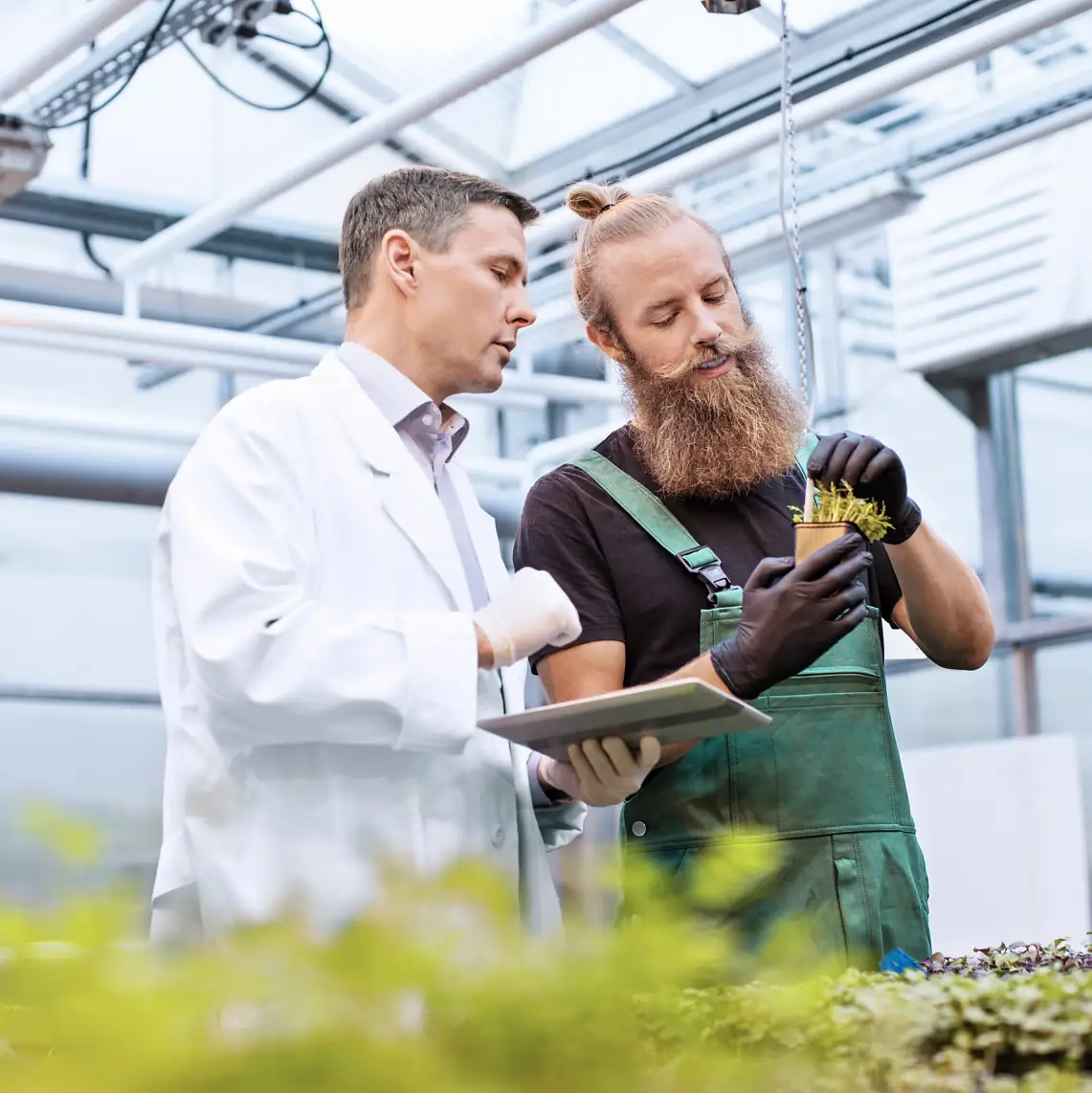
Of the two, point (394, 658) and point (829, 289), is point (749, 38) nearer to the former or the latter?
point (829, 289)

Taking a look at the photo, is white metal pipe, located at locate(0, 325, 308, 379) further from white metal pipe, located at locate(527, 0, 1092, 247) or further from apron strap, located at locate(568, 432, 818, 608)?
apron strap, located at locate(568, 432, 818, 608)

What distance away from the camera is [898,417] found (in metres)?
5.98

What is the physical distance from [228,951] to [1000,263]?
5.13m

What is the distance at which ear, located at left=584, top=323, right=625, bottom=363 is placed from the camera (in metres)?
2.16

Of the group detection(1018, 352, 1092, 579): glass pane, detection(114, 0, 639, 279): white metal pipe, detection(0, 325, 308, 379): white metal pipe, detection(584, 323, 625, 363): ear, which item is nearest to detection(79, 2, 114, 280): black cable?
detection(114, 0, 639, 279): white metal pipe

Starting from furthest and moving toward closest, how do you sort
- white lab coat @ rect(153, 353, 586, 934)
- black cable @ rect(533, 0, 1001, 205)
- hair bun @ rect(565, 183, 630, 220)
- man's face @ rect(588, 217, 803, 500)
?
black cable @ rect(533, 0, 1001, 205) < hair bun @ rect(565, 183, 630, 220) < man's face @ rect(588, 217, 803, 500) < white lab coat @ rect(153, 353, 586, 934)

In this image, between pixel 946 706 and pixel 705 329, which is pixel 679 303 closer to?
pixel 705 329

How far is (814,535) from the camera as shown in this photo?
5.69 ft

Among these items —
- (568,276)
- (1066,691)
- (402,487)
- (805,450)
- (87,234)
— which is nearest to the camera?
(402,487)

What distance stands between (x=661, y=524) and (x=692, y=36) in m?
3.70

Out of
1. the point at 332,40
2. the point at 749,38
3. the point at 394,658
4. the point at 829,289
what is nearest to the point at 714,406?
the point at 394,658

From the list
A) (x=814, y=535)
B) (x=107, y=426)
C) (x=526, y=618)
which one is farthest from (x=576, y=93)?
(x=526, y=618)

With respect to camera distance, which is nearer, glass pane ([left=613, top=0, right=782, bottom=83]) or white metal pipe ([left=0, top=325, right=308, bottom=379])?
white metal pipe ([left=0, top=325, right=308, bottom=379])

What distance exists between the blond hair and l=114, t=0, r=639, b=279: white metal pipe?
1.53 meters
